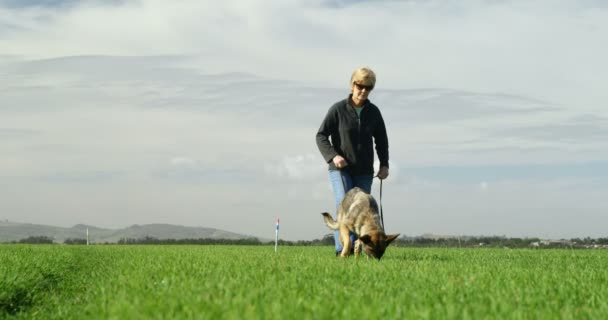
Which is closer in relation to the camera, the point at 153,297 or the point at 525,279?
the point at 153,297

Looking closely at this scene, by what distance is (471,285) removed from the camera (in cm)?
675

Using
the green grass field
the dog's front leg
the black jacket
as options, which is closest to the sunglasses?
the black jacket

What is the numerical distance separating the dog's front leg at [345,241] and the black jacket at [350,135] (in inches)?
44.4

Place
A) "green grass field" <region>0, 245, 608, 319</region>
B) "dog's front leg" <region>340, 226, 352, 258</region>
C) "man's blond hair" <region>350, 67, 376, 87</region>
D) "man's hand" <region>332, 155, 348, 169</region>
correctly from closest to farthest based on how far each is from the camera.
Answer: "green grass field" <region>0, 245, 608, 319</region> → "man's blond hair" <region>350, 67, 376, 87</region> → "dog's front leg" <region>340, 226, 352, 258</region> → "man's hand" <region>332, 155, 348, 169</region>

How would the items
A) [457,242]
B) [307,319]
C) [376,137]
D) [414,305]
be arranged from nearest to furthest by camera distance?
[307,319]
[414,305]
[376,137]
[457,242]

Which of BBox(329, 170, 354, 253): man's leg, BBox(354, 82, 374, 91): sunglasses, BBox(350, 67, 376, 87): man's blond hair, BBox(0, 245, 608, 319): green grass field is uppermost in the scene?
BBox(350, 67, 376, 87): man's blond hair

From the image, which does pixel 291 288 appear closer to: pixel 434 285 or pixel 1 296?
pixel 434 285

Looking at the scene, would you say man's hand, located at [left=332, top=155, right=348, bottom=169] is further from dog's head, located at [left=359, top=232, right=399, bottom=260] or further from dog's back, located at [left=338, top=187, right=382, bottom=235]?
dog's head, located at [left=359, top=232, right=399, bottom=260]

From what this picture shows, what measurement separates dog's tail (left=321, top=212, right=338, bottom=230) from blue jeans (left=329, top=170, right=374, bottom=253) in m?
0.15

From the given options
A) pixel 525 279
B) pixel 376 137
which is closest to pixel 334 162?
pixel 376 137

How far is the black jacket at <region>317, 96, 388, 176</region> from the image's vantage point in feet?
40.7

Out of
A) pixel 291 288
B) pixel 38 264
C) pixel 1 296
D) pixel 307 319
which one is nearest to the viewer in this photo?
pixel 307 319

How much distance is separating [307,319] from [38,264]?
856 cm

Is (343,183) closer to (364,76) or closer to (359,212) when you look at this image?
(359,212)
